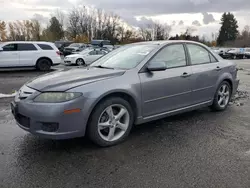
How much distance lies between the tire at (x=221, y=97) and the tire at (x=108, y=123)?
91.5 inches

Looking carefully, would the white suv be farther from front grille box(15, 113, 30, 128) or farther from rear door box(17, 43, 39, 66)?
front grille box(15, 113, 30, 128)

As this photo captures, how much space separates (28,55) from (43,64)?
3.06 feet

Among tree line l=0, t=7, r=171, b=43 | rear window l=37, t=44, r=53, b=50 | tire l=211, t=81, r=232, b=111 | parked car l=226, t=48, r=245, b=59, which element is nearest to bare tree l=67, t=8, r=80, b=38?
tree line l=0, t=7, r=171, b=43

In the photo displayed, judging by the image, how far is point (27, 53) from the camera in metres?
14.0

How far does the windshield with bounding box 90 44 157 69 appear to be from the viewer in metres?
4.34

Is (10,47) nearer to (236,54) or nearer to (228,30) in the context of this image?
(236,54)

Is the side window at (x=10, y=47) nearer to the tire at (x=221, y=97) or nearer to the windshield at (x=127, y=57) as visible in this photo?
the windshield at (x=127, y=57)

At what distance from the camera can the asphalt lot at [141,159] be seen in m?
2.91

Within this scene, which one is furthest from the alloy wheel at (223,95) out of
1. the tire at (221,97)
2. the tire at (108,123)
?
the tire at (108,123)

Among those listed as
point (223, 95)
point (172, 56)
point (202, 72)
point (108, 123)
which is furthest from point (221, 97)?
point (108, 123)

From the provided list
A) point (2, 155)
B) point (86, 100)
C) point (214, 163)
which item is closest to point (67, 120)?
point (86, 100)

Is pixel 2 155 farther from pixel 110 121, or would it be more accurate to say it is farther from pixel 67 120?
pixel 110 121

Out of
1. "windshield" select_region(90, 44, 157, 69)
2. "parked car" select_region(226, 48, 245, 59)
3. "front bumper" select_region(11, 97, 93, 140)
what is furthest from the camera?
"parked car" select_region(226, 48, 245, 59)

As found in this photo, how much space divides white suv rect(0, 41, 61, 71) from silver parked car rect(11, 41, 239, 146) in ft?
33.4
